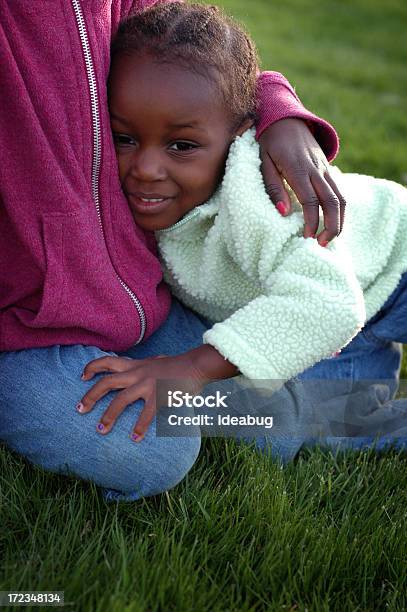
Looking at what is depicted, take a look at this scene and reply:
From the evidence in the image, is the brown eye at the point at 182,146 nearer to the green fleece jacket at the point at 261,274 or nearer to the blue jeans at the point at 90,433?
the green fleece jacket at the point at 261,274

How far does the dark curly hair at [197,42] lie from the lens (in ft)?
5.84

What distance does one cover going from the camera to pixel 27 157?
165 cm

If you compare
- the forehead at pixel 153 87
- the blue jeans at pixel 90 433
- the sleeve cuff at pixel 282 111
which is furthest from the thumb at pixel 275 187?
the blue jeans at pixel 90 433

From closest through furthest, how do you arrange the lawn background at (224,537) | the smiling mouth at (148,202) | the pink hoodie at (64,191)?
the lawn background at (224,537), the pink hoodie at (64,191), the smiling mouth at (148,202)

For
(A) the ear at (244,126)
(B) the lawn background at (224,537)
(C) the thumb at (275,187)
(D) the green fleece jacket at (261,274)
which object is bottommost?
(B) the lawn background at (224,537)

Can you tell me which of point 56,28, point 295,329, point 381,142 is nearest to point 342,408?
point 295,329

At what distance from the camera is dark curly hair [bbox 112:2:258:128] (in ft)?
5.84

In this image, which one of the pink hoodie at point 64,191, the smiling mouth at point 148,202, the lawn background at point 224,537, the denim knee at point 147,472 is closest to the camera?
the lawn background at point 224,537

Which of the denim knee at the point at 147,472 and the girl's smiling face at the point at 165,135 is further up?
the girl's smiling face at the point at 165,135

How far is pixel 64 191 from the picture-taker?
169cm

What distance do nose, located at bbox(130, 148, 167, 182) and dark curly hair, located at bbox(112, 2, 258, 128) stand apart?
0.70 feet

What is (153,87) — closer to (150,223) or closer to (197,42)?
(197,42)

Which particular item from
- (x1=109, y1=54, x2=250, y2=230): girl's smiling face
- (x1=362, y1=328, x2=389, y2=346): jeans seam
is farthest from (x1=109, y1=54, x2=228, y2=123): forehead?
(x1=362, y1=328, x2=389, y2=346): jeans seam

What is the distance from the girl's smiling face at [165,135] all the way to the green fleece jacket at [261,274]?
0.16 ft
